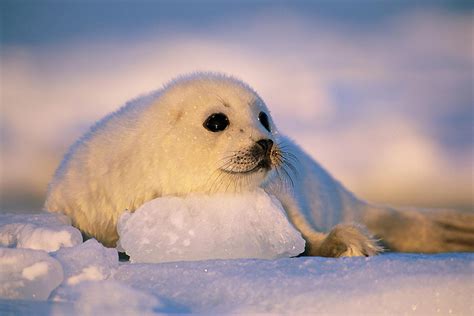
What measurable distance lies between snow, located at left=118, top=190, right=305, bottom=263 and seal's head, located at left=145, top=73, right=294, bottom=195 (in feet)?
0.41

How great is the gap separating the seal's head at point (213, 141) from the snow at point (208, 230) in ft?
0.41

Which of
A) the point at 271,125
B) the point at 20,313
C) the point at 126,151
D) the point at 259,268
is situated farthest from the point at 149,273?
the point at 271,125

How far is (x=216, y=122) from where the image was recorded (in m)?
4.75

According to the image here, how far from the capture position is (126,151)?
4.96 metres

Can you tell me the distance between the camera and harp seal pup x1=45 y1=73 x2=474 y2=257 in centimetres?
463

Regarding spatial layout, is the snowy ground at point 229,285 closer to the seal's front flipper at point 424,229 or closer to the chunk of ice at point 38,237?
the chunk of ice at point 38,237

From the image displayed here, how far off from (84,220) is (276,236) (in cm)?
134

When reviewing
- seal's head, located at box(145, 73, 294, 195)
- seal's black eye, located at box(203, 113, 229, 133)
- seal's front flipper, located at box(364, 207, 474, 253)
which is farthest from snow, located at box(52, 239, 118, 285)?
seal's front flipper, located at box(364, 207, 474, 253)

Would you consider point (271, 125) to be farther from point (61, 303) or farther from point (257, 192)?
point (61, 303)

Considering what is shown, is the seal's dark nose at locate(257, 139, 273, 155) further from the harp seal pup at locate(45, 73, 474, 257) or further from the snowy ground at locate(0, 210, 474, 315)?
the snowy ground at locate(0, 210, 474, 315)

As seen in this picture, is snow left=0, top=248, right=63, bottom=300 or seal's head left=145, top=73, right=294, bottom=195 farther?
seal's head left=145, top=73, right=294, bottom=195

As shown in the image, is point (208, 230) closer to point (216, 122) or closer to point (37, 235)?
point (216, 122)

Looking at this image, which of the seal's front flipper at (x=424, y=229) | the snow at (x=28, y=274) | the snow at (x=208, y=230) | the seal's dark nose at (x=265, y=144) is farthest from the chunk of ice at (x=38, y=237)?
the seal's front flipper at (x=424, y=229)

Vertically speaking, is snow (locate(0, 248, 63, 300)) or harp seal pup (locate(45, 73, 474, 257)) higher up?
harp seal pup (locate(45, 73, 474, 257))
